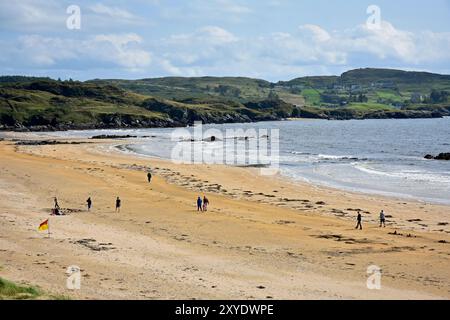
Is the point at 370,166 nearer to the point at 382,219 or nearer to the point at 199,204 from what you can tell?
the point at 382,219

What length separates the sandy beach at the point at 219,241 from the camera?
20.2m

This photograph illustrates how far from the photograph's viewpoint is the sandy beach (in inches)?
797

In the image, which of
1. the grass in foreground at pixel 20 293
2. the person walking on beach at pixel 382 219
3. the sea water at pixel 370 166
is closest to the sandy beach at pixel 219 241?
the person walking on beach at pixel 382 219

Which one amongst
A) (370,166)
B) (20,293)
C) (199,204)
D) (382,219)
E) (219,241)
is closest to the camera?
(20,293)

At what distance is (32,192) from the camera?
42281 millimetres

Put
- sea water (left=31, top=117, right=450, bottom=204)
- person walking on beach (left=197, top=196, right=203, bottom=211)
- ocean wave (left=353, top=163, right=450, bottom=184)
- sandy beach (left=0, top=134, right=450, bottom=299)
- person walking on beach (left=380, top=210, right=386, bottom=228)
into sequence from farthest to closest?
ocean wave (left=353, top=163, right=450, bottom=184)
sea water (left=31, top=117, right=450, bottom=204)
person walking on beach (left=197, top=196, right=203, bottom=211)
person walking on beach (left=380, top=210, right=386, bottom=228)
sandy beach (left=0, top=134, right=450, bottom=299)

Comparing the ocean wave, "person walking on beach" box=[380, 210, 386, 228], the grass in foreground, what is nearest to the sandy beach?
"person walking on beach" box=[380, 210, 386, 228]

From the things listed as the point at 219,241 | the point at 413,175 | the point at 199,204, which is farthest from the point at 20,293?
the point at 413,175

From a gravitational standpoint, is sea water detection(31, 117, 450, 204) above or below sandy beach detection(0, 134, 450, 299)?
above

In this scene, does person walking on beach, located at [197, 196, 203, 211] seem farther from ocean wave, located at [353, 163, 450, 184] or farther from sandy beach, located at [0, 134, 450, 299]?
ocean wave, located at [353, 163, 450, 184]

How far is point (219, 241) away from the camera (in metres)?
28.2

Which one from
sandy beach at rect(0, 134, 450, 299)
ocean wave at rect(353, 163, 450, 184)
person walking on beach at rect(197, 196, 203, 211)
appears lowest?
sandy beach at rect(0, 134, 450, 299)

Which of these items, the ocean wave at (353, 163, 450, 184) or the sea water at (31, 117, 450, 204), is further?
the ocean wave at (353, 163, 450, 184)

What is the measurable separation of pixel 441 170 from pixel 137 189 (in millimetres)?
34061
